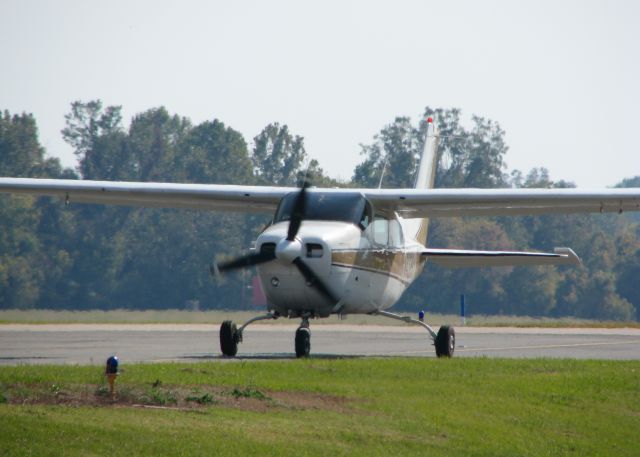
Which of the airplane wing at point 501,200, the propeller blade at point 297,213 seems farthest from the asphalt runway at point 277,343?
the airplane wing at point 501,200

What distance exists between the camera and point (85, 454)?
40.5ft

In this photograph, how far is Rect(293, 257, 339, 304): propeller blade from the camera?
2147 cm

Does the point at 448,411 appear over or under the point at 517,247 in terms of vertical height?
under

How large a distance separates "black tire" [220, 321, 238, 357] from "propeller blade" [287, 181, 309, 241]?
2.85m

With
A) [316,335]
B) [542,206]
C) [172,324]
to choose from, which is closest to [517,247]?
[172,324]

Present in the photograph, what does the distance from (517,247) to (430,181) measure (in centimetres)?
6613

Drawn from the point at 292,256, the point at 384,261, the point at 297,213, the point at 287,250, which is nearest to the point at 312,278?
the point at 292,256

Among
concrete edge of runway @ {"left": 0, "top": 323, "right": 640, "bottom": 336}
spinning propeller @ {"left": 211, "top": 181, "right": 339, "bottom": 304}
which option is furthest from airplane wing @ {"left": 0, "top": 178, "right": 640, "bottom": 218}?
concrete edge of runway @ {"left": 0, "top": 323, "right": 640, "bottom": 336}

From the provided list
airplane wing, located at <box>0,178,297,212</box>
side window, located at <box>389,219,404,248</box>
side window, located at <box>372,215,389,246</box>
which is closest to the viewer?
side window, located at <box>372,215,389,246</box>

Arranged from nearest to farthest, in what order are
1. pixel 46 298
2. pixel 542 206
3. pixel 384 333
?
1. pixel 542 206
2. pixel 384 333
3. pixel 46 298

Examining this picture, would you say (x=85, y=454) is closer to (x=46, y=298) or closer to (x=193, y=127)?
(x=46, y=298)

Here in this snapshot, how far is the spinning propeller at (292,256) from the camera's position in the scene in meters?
21.1

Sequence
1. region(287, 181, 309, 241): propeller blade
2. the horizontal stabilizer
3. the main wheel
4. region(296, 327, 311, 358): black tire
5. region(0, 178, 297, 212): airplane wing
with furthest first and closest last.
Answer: the horizontal stabilizer < region(0, 178, 297, 212): airplane wing < the main wheel < region(296, 327, 311, 358): black tire < region(287, 181, 309, 241): propeller blade

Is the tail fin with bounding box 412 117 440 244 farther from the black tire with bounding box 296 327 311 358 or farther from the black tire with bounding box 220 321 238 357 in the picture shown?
the black tire with bounding box 296 327 311 358
